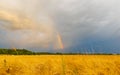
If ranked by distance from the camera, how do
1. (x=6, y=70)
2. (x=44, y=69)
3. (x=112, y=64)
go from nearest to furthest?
(x=6, y=70), (x=44, y=69), (x=112, y=64)

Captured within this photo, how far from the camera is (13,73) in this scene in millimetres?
11930

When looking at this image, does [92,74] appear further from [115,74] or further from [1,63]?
[1,63]

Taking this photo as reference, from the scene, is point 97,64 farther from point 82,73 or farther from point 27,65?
point 27,65

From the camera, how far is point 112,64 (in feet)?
46.2

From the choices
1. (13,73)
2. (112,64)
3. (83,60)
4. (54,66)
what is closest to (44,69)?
(54,66)

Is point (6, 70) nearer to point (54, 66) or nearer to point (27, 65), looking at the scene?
point (27, 65)

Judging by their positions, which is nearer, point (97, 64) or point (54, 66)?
point (54, 66)

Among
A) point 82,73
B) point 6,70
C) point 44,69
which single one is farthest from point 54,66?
point 6,70

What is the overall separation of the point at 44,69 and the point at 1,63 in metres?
1.97

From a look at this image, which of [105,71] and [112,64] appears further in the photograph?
[112,64]

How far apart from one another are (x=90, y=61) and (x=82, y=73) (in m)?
2.04

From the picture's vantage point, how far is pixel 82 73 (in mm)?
12242

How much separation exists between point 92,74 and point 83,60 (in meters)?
2.10

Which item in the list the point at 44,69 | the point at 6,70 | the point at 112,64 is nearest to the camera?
the point at 6,70
